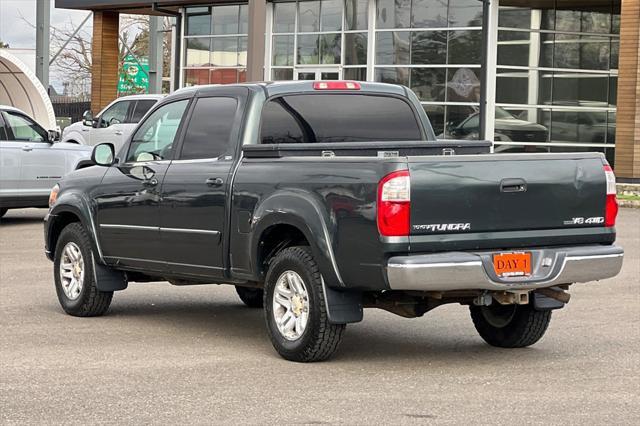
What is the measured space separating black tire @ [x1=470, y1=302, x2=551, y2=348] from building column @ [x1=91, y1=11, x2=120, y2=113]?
38.6 metres

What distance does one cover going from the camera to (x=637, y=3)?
3191cm

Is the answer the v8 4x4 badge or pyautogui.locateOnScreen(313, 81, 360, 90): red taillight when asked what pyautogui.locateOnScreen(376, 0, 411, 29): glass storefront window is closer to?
pyautogui.locateOnScreen(313, 81, 360, 90): red taillight

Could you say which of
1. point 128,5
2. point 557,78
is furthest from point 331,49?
point 128,5

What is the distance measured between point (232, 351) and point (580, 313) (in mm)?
3662

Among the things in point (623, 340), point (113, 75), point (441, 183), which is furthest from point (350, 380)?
point (113, 75)

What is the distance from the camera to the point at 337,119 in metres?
10.1

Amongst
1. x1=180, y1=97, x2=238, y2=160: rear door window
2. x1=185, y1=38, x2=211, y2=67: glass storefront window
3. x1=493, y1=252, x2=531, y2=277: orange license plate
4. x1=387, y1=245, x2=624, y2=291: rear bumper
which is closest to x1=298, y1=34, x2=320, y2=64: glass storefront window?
x1=185, y1=38, x2=211, y2=67: glass storefront window

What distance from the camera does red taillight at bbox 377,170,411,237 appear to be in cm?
824

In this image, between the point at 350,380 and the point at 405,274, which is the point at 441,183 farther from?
the point at 350,380

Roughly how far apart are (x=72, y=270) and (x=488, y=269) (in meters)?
4.23

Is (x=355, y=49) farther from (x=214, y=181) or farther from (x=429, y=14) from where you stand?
(x=214, y=181)

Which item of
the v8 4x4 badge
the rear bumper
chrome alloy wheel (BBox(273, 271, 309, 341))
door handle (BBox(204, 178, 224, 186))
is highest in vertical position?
door handle (BBox(204, 178, 224, 186))

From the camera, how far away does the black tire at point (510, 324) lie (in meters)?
9.54

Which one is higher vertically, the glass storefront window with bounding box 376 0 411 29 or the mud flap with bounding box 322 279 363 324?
the glass storefront window with bounding box 376 0 411 29
